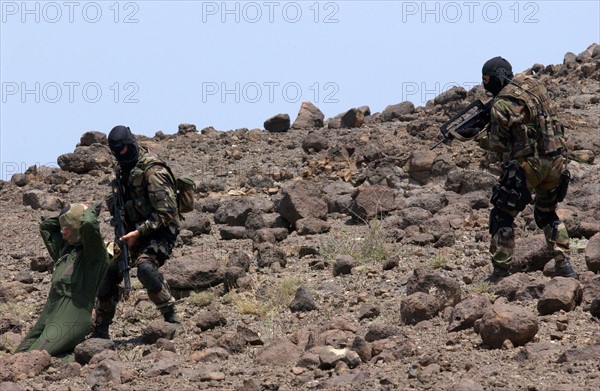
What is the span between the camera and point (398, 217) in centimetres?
1358

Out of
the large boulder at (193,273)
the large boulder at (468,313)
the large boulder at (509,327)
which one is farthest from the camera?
the large boulder at (193,273)

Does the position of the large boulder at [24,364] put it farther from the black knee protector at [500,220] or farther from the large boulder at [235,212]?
the large boulder at [235,212]

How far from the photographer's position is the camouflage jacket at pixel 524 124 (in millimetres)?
9870

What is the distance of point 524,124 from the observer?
994cm

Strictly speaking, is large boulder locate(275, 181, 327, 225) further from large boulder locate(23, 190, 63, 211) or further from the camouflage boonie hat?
the camouflage boonie hat

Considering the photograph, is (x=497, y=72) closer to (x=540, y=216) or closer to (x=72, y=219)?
(x=540, y=216)

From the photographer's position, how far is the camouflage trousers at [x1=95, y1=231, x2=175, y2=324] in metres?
9.69

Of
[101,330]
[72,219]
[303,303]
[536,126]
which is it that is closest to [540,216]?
[536,126]

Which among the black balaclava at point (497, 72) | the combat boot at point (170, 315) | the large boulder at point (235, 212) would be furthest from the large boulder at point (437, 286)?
the large boulder at point (235, 212)

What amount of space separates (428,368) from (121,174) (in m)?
3.39

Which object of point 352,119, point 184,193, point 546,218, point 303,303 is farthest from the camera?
point 352,119

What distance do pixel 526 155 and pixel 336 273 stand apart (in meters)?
2.43

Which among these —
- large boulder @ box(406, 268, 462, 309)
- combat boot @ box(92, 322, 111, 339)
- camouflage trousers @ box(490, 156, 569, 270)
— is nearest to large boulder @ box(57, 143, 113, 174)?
combat boot @ box(92, 322, 111, 339)

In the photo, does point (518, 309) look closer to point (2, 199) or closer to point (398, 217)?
point (398, 217)
